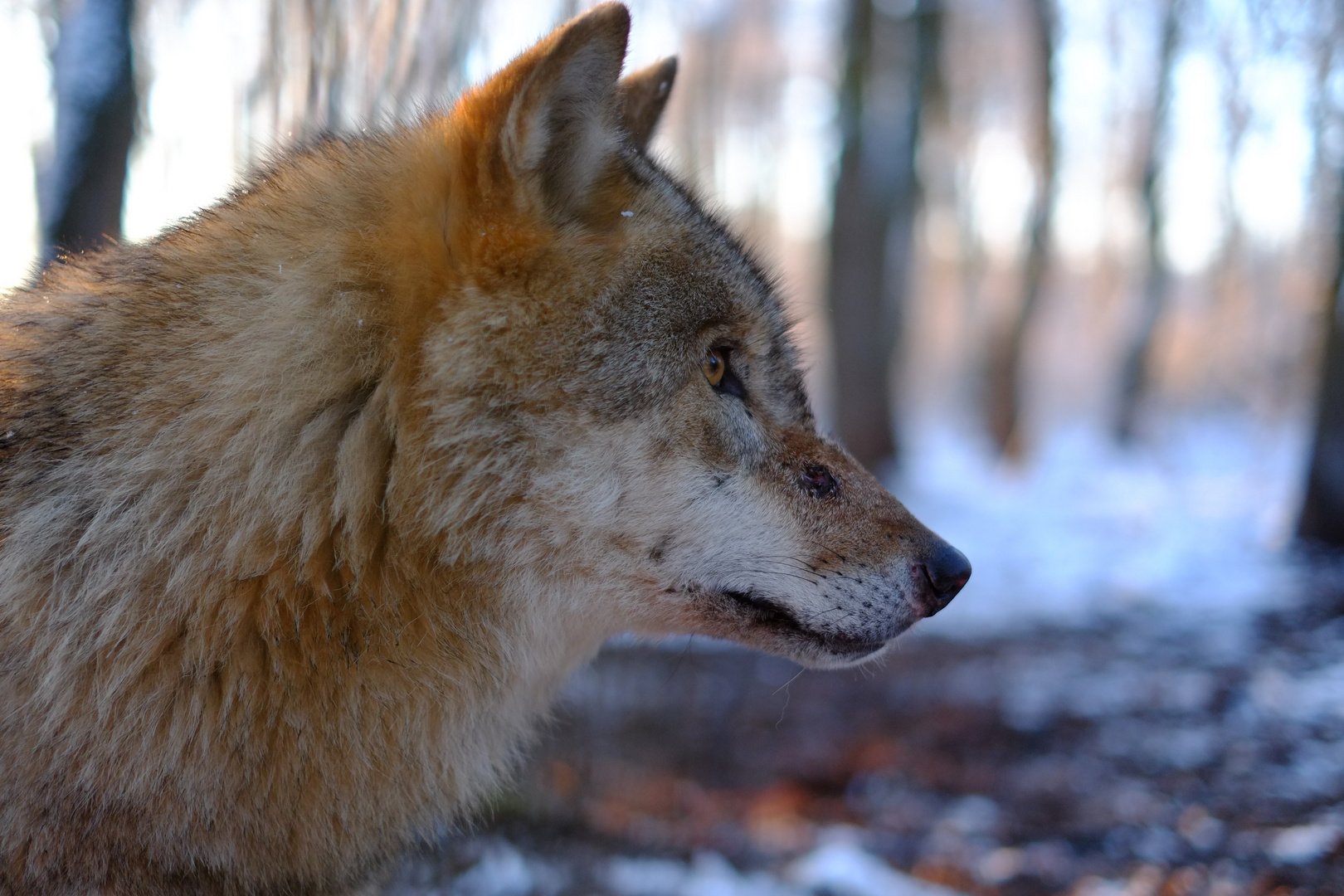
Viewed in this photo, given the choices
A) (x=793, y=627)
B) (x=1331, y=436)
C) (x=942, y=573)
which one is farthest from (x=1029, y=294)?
(x=793, y=627)

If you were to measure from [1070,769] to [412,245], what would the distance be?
444cm

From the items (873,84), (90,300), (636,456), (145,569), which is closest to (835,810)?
(636,456)

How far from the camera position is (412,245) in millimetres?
2037

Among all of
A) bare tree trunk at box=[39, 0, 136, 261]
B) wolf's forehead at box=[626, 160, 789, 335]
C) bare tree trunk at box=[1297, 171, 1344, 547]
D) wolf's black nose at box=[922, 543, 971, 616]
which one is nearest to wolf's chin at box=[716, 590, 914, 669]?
wolf's black nose at box=[922, 543, 971, 616]

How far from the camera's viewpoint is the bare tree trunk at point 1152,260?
61.2 ft

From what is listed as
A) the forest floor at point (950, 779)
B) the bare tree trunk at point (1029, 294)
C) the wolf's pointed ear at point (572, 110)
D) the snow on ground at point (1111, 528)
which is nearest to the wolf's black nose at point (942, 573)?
the forest floor at point (950, 779)

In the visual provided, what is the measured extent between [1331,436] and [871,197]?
7162mm

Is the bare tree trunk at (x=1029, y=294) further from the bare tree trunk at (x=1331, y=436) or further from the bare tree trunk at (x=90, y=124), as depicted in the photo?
the bare tree trunk at (x=90, y=124)

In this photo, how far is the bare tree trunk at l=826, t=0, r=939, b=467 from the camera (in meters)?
13.7

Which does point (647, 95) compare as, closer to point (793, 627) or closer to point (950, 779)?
point (793, 627)

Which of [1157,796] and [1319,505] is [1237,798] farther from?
[1319,505]

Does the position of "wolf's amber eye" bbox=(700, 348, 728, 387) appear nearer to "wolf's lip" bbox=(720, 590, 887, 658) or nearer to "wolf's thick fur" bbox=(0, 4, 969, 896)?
"wolf's thick fur" bbox=(0, 4, 969, 896)

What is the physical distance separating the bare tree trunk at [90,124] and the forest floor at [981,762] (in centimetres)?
341

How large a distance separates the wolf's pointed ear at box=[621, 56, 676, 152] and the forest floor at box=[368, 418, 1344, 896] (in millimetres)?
1700
